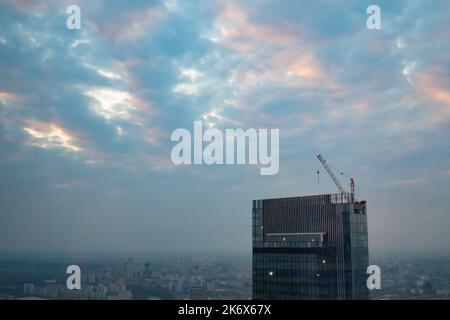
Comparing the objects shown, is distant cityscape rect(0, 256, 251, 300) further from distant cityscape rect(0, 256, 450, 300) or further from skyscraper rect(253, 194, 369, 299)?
skyscraper rect(253, 194, 369, 299)

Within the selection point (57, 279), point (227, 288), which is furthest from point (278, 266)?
point (57, 279)

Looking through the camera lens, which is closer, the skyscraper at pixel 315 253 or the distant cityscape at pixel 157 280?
the distant cityscape at pixel 157 280

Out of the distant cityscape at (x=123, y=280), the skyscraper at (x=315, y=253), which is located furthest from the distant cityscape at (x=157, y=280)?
the skyscraper at (x=315, y=253)

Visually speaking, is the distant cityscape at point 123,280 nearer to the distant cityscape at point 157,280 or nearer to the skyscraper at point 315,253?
the distant cityscape at point 157,280

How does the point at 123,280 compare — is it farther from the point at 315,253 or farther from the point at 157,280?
the point at 315,253

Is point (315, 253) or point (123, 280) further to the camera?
point (315, 253)

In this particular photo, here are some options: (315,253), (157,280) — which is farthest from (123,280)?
(315,253)
